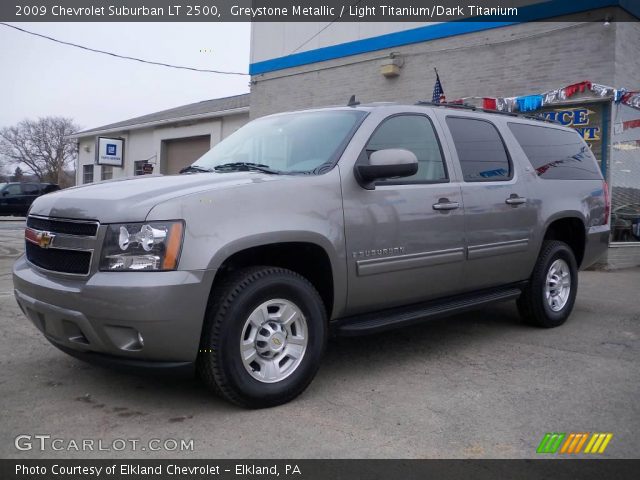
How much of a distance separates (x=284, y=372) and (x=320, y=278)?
667 mm

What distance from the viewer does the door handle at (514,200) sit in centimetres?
489

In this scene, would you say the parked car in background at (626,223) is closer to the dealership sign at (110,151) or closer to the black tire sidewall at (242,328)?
the black tire sidewall at (242,328)

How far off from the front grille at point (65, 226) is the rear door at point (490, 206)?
2.68 m

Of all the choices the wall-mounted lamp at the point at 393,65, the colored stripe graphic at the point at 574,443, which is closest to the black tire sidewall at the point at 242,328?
the colored stripe graphic at the point at 574,443

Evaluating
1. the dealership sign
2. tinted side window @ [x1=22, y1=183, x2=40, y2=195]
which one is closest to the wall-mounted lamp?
the dealership sign

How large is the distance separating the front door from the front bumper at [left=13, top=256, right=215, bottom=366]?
3.61ft

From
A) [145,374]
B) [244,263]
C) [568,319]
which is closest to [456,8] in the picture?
[568,319]

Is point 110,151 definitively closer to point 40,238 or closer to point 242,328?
point 40,238

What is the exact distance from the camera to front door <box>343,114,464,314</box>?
3818 millimetres

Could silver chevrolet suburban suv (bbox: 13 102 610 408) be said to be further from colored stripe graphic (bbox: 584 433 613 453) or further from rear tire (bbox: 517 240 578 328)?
colored stripe graphic (bbox: 584 433 613 453)

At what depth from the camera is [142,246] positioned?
10.1 ft

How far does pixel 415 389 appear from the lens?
3818 mm

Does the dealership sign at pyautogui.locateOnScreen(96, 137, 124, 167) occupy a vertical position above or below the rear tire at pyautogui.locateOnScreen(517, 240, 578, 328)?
above

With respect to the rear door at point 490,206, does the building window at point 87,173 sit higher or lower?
higher
